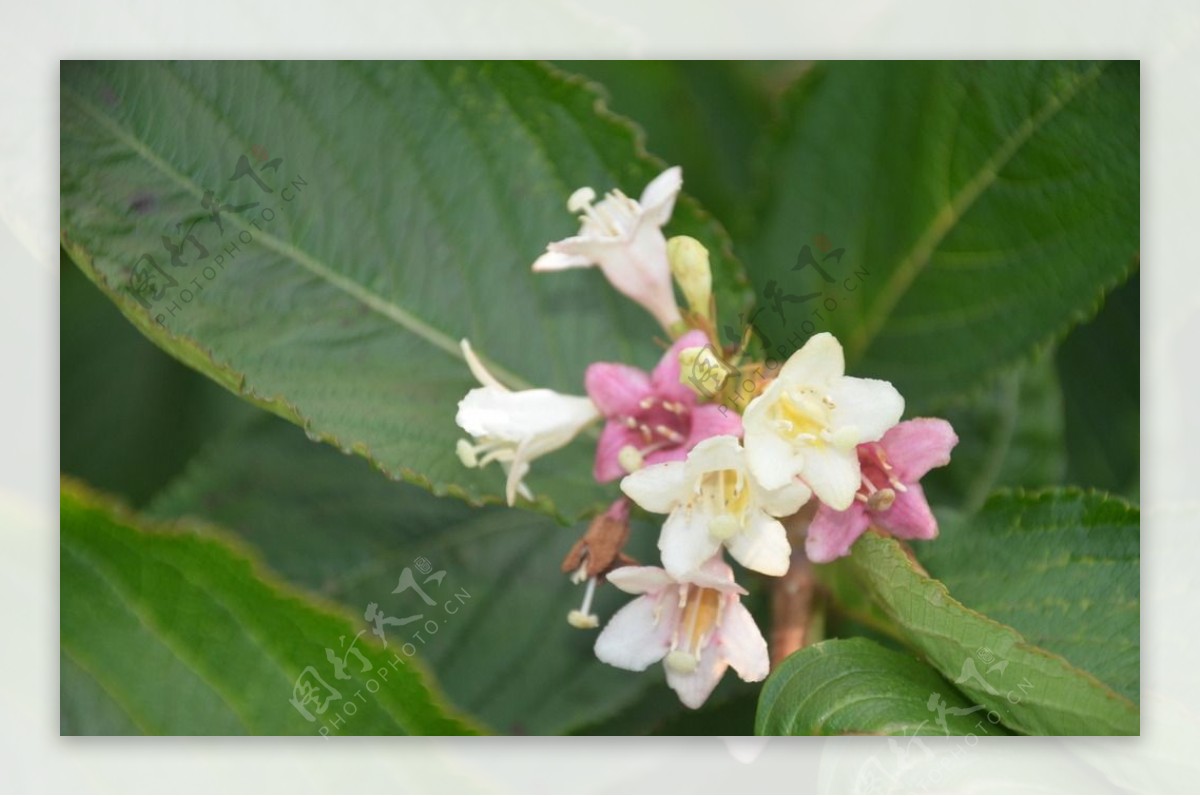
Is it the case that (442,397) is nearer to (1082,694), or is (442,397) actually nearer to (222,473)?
(222,473)

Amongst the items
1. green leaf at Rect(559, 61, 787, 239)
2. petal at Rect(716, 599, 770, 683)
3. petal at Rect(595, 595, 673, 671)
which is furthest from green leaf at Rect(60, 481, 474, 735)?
green leaf at Rect(559, 61, 787, 239)

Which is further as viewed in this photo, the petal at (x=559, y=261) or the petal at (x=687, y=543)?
the petal at (x=559, y=261)

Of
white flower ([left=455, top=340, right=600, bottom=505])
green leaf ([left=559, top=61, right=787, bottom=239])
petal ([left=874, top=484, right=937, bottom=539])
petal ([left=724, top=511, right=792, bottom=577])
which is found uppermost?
green leaf ([left=559, top=61, right=787, bottom=239])

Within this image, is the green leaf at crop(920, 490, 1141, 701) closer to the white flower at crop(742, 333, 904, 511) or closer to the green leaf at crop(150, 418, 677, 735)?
the white flower at crop(742, 333, 904, 511)

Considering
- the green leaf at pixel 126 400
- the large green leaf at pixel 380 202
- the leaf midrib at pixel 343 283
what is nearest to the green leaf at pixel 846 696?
the large green leaf at pixel 380 202

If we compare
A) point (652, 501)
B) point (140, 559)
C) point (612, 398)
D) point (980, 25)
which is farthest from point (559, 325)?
point (980, 25)

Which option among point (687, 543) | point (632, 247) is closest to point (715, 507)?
point (687, 543)

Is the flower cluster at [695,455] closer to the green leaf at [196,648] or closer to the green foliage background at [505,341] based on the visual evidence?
the green foliage background at [505,341]
